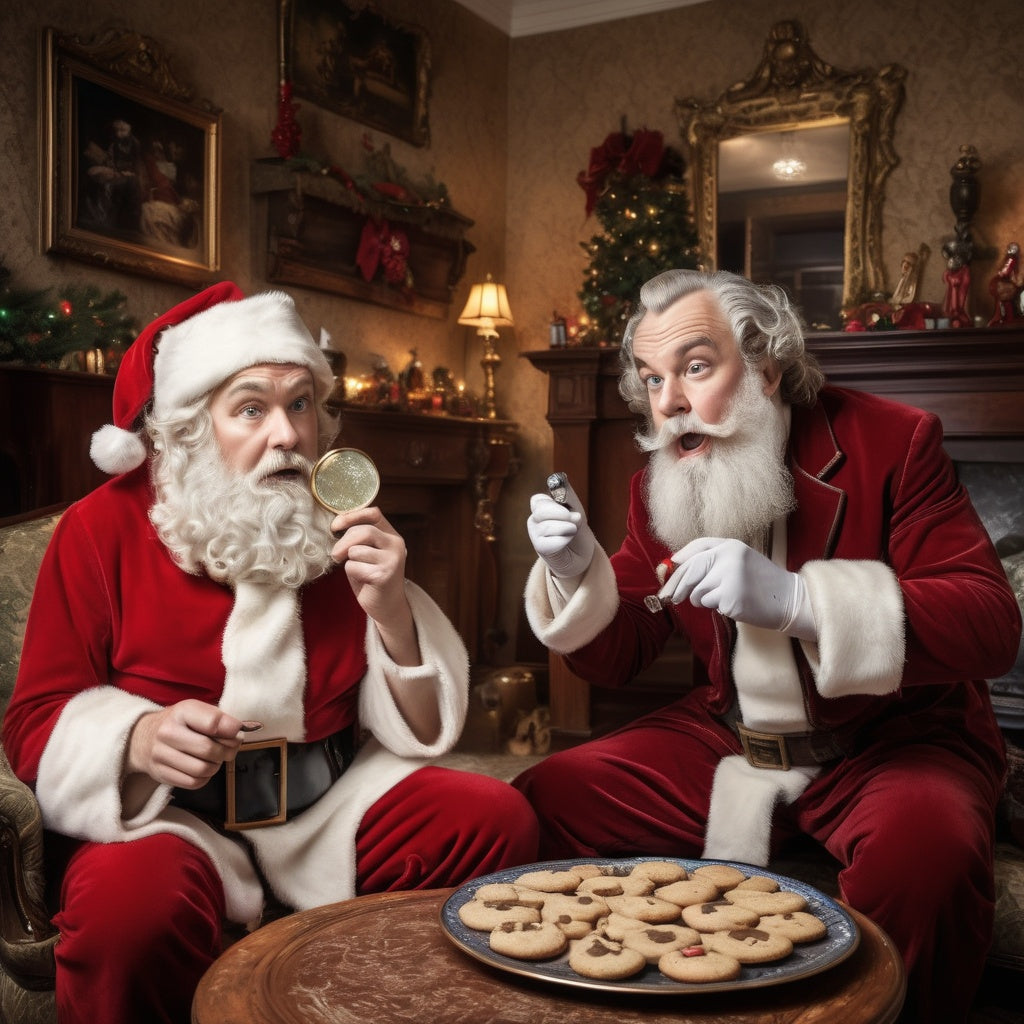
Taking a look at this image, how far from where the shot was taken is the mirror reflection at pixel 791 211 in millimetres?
5949

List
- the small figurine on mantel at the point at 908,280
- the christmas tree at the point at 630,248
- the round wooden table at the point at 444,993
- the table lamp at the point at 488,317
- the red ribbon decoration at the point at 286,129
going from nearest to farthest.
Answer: the round wooden table at the point at 444,993, the red ribbon decoration at the point at 286,129, the christmas tree at the point at 630,248, the small figurine on mantel at the point at 908,280, the table lamp at the point at 488,317

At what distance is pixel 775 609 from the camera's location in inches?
78.7

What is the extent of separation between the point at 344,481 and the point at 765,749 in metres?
1.00

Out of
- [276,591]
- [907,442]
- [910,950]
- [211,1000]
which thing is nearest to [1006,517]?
[907,442]

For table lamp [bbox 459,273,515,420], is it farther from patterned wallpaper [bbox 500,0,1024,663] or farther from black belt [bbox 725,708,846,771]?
black belt [bbox 725,708,846,771]

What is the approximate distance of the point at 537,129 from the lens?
6.88 metres

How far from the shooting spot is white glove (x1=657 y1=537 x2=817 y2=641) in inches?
76.7

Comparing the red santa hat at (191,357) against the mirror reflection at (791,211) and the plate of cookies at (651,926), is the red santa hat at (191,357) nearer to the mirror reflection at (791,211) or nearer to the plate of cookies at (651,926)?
the plate of cookies at (651,926)

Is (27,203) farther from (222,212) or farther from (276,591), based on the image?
(276,591)

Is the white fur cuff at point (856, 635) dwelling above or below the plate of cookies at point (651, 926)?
above

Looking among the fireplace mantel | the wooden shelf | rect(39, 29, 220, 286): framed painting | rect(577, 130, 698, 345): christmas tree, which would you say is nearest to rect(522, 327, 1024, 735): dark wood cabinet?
the fireplace mantel

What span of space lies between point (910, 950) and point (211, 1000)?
113 cm

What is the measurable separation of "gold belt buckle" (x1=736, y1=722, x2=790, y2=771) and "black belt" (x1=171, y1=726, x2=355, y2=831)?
875 millimetres

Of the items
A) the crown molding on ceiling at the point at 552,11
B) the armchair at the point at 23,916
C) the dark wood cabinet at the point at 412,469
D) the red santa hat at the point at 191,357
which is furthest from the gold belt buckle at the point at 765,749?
the crown molding on ceiling at the point at 552,11
